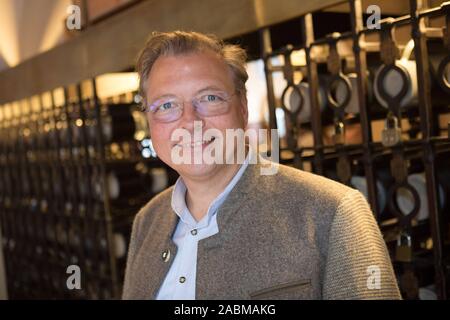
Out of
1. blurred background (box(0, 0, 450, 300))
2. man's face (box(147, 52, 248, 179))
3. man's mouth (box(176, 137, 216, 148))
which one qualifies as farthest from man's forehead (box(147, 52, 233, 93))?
blurred background (box(0, 0, 450, 300))

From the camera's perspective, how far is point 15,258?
370 cm

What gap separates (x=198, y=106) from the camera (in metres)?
1.02

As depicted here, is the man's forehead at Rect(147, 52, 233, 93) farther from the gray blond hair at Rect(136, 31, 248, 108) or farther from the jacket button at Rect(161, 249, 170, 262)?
the jacket button at Rect(161, 249, 170, 262)

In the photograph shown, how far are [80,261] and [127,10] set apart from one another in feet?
4.87

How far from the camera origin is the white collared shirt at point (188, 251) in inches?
41.3

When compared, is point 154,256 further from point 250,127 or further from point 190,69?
point 250,127

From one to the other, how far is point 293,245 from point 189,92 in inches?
13.9

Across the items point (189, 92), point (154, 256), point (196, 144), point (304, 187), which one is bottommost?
point (154, 256)

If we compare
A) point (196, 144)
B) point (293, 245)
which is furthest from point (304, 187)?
point (196, 144)

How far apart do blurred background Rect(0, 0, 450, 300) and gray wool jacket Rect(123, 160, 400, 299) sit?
46 cm

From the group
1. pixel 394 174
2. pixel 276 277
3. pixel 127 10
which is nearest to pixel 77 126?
pixel 127 10

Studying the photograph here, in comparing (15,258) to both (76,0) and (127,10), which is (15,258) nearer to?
(76,0)

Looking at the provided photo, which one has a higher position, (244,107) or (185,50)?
(185,50)

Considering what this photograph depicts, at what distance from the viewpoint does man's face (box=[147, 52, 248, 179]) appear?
101cm
